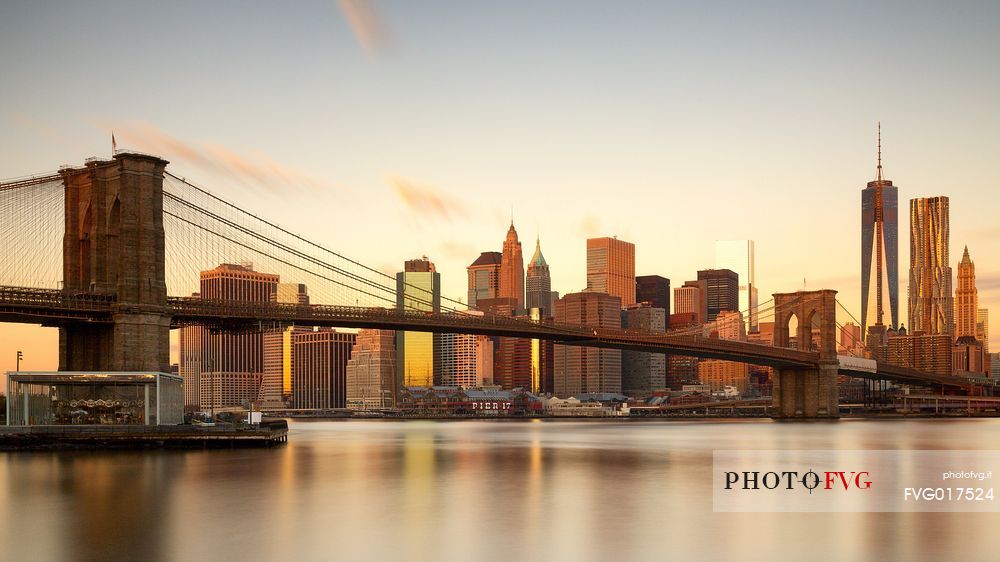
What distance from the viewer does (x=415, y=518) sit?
26234mm

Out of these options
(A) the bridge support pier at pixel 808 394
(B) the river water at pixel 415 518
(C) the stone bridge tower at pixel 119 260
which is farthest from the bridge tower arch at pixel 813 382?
(C) the stone bridge tower at pixel 119 260

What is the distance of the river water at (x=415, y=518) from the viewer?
70.1ft

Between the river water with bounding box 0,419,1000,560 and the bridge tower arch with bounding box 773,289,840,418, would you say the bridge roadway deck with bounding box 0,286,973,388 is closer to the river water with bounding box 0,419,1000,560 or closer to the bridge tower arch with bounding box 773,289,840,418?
the bridge tower arch with bounding box 773,289,840,418

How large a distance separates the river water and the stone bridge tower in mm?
11831

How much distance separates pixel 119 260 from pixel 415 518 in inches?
1328

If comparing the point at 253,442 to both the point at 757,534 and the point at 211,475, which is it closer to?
the point at 211,475

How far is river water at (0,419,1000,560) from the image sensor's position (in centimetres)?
2138

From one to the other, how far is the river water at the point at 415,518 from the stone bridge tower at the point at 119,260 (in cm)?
1183

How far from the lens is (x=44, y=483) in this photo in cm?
3344
